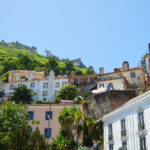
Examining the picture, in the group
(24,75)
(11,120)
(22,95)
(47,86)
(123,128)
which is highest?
(24,75)

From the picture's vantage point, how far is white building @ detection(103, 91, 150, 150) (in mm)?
22391

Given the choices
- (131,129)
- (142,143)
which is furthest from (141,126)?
(131,129)

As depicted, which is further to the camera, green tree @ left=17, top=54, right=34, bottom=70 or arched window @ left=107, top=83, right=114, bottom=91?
green tree @ left=17, top=54, right=34, bottom=70

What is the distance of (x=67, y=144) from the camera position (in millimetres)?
27266

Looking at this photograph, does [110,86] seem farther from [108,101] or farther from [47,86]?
[47,86]

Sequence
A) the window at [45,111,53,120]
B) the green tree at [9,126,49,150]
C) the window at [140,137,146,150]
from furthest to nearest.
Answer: the window at [45,111,53,120], the window at [140,137,146,150], the green tree at [9,126,49,150]

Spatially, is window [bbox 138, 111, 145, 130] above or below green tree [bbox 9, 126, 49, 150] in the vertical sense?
above

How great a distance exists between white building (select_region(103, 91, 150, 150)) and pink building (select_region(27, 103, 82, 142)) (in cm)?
926

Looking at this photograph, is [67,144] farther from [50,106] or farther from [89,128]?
[50,106]

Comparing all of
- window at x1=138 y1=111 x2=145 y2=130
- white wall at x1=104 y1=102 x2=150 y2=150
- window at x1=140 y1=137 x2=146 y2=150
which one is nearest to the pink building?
white wall at x1=104 y1=102 x2=150 y2=150

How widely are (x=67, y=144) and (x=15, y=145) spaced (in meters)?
9.07

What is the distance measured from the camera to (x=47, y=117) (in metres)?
36.5

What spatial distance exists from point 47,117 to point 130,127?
15360mm

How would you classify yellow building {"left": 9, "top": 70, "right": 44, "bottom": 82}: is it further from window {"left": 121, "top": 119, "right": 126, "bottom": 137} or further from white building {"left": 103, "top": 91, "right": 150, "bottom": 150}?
window {"left": 121, "top": 119, "right": 126, "bottom": 137}
